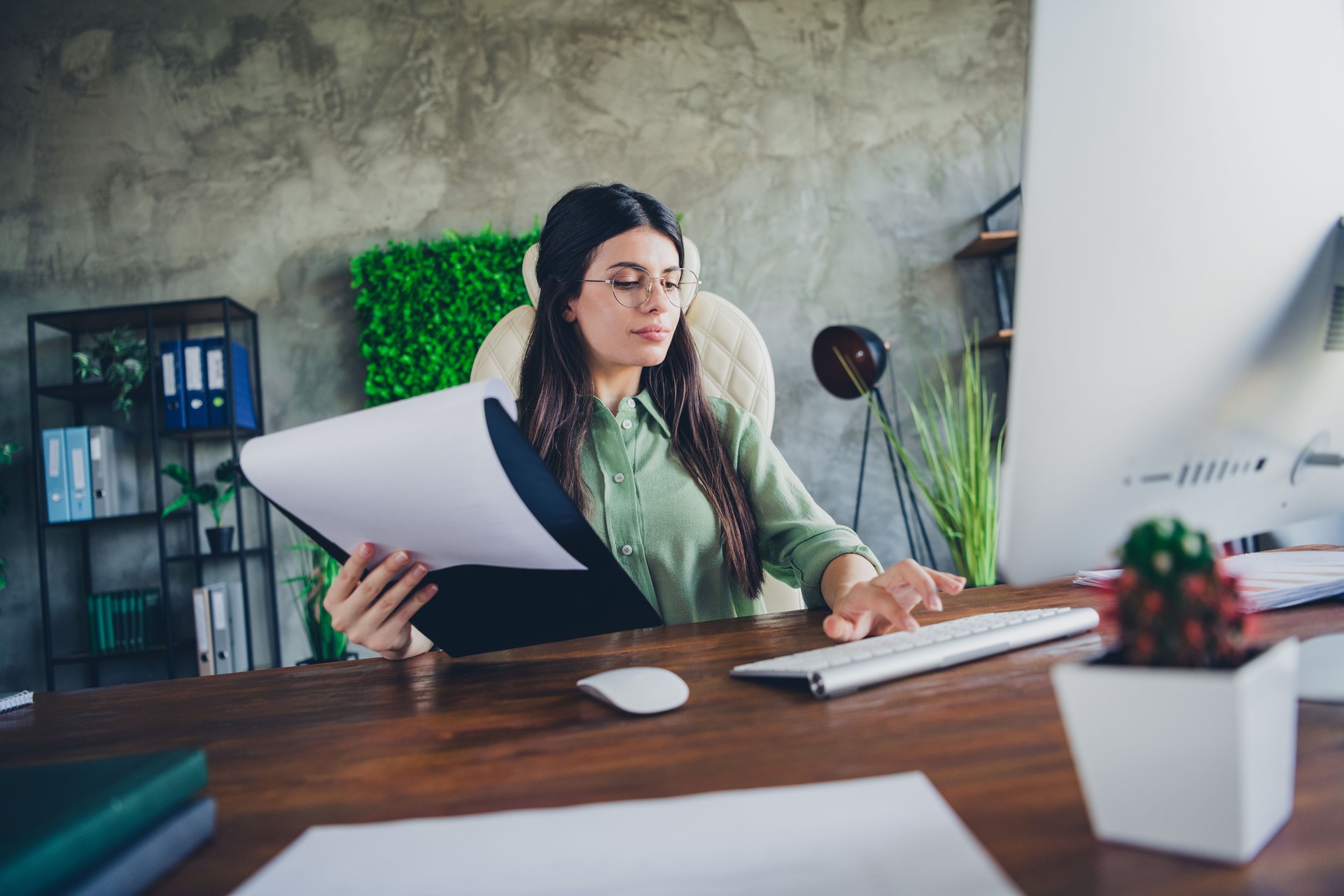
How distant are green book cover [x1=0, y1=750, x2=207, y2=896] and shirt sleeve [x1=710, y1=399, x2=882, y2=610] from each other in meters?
0.83

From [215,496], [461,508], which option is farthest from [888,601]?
[215,496]

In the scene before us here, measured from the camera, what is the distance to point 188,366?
3045mm

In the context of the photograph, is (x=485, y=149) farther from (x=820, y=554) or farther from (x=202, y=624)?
(x=820, y=554)

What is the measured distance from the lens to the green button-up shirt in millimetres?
1323

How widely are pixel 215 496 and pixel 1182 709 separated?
341 cm

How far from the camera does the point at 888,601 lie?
0.80 metres

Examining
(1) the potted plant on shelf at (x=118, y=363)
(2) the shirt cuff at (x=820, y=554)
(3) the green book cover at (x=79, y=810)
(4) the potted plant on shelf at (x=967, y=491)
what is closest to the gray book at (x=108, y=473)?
(1) the potted plant on shelf at (x=118, y=363)

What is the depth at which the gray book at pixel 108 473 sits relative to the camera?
9.96 ft

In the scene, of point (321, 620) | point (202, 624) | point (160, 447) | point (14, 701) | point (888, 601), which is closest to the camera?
point (888, 601)

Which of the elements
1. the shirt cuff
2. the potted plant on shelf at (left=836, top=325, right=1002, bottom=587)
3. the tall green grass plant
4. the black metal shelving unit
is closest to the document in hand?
the shirt cuff

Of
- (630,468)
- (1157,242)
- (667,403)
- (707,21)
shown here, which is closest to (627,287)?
(667,403)

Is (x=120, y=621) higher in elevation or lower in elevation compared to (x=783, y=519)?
lower

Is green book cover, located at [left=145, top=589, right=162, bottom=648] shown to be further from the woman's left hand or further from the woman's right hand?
the woman's left hand

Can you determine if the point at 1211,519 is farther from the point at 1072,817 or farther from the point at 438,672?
the point at 438,672
